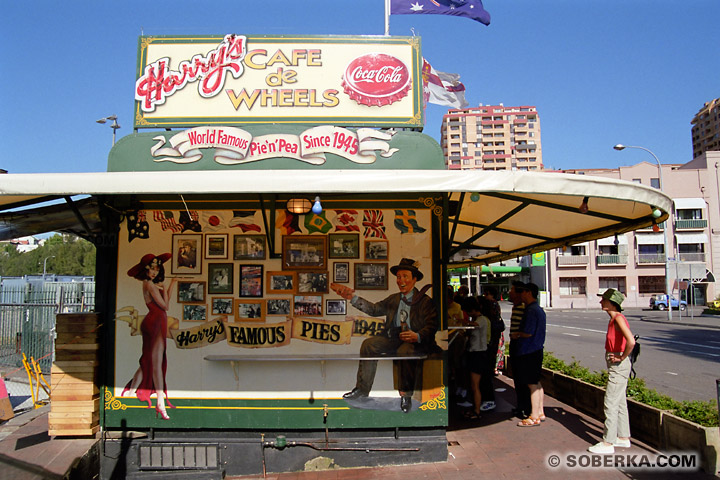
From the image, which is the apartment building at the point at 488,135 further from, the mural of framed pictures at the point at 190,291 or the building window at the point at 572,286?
the mural of framed pictures at the point at 190,291

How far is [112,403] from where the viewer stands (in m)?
5.73

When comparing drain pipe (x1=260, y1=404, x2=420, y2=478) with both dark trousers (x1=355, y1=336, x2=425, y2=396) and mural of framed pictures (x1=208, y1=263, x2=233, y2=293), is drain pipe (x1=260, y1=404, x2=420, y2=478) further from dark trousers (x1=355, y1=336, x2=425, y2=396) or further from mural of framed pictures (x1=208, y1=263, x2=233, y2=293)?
mural of framed pictures (x1=208, y1=263, x2=233, y2=293)

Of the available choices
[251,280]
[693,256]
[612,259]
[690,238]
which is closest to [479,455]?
[251,280]

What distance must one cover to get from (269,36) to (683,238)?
61.1 meters

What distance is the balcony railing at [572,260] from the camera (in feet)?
185

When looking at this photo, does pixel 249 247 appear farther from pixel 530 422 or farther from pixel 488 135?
pixel 488 135

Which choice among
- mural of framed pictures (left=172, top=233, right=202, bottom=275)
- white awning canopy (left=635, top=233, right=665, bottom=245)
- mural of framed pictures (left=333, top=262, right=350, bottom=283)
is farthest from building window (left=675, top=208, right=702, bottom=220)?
mural of framed pictures (left=172, top=233, right=202, bottom=275)

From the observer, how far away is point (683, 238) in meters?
54.2

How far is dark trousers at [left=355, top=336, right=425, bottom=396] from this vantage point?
5621 mm

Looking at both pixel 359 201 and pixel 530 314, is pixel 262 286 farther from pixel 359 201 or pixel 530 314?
pixel 530 314

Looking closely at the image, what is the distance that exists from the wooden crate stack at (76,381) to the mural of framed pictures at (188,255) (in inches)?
44.5

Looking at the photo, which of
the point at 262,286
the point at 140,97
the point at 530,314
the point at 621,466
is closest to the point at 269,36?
the point at 140,97

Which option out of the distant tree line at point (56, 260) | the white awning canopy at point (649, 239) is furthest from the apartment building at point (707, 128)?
the distant tree line at point (56, 260)

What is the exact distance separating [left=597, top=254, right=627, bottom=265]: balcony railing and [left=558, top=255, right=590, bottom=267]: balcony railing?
138 cm
